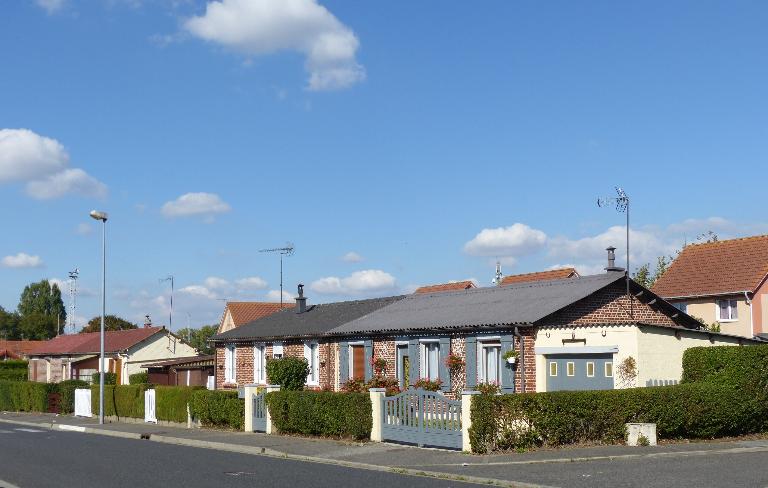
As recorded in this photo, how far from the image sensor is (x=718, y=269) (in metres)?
50.4

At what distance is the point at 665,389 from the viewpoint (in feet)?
70.2

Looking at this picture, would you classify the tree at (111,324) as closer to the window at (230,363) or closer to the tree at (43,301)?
the tree at (43,301)

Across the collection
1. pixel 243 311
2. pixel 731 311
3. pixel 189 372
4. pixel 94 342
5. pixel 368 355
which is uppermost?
pixel 243 311

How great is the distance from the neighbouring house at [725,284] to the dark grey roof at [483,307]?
18.2 meters

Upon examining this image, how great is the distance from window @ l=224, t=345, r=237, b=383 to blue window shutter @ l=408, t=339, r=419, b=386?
13375 mm

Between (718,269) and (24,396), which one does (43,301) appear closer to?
(24,396)

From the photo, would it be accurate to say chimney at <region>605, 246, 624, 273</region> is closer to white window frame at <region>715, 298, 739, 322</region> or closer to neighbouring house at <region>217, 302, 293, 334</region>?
white window frame at <region>715, 298, 739, 322</region>

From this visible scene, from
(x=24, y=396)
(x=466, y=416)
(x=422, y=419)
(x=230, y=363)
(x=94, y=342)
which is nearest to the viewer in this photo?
(x=466, y=416)

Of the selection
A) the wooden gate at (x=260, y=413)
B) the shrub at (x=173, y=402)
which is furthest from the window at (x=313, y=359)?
the wooden gate at (x=260, y=413)

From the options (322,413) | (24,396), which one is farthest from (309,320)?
(24,396)

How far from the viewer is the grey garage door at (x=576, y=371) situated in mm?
27500

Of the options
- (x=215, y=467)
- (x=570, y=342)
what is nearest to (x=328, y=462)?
(x=215, y=467)

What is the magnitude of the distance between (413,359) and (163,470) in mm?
14976

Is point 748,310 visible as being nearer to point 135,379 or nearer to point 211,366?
point 211,366
